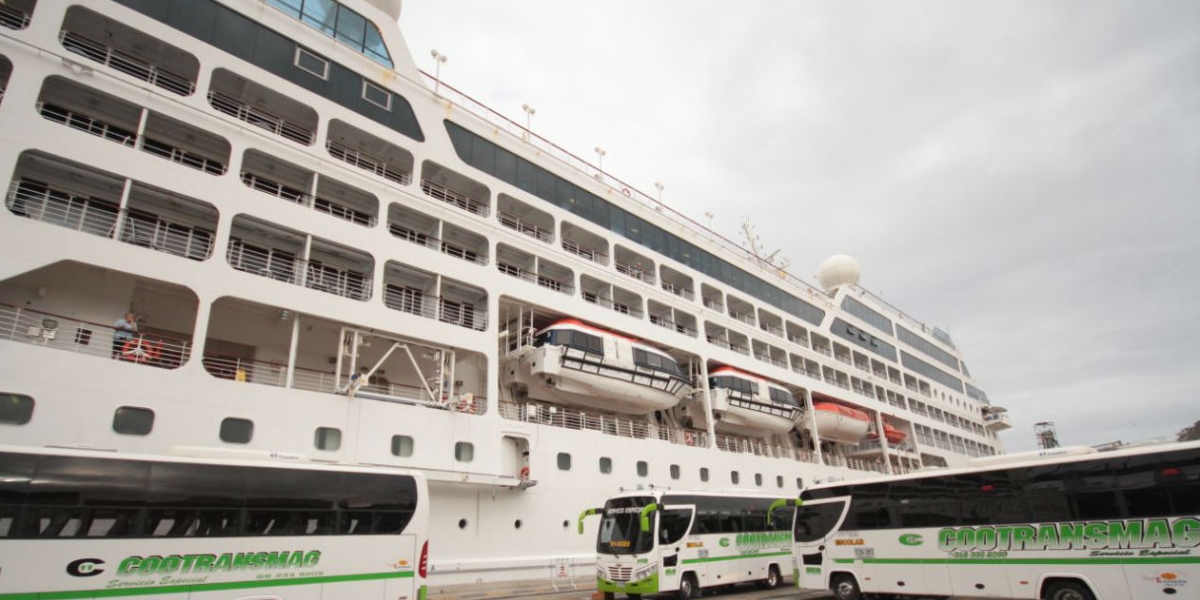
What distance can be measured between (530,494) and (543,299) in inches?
244

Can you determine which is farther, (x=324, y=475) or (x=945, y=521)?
(x=945, y=521)

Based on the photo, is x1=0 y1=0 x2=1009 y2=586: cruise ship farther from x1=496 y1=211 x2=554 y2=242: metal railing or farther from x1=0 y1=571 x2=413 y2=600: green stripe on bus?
x1=0 y1=571 x2=413 y2=600: green stripe on bus

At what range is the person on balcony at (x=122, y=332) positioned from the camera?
1202 centimetres

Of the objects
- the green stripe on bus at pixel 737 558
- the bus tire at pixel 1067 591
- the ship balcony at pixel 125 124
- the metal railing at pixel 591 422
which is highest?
the ship balcony at pixel 125 124

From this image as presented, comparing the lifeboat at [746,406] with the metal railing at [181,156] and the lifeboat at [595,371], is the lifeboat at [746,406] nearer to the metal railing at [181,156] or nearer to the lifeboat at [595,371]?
the lifeboat at [595,371]

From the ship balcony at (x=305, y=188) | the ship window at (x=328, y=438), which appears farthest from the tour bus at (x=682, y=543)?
the ship balcony at (x=305, y=188)

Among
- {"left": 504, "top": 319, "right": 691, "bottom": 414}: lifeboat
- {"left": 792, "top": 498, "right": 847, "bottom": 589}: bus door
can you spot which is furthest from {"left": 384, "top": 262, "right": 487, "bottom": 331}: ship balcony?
{"left": 792, "top": 498, "right": 847, "bottom": 589}: bus door

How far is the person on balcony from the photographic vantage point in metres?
12.0

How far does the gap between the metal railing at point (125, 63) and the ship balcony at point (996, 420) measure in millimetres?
61409

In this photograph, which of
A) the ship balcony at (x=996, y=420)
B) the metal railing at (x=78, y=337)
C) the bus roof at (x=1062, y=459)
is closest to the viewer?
the bus roof at (x=1062, y=459)

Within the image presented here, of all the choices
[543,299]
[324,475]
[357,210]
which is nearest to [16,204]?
[357,210]

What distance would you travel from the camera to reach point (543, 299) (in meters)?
20.1

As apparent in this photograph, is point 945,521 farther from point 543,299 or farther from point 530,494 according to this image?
point 543,299

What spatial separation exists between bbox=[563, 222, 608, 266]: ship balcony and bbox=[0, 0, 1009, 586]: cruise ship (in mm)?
195
